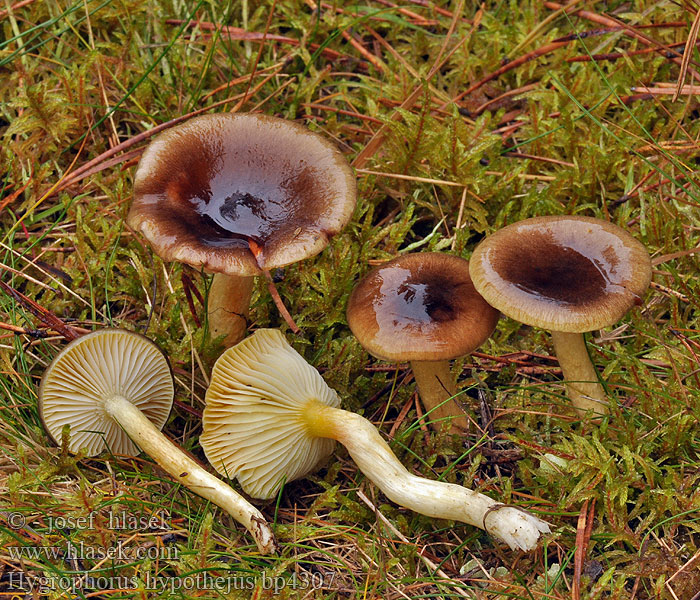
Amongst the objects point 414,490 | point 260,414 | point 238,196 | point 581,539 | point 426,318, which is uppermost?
point 238,196

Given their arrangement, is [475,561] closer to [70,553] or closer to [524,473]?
[524,473]

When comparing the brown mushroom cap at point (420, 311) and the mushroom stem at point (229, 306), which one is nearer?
the brown mushroom cap at point (420, 311)

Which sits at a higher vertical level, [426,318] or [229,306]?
[426,318]

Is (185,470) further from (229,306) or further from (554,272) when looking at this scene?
(554,272)

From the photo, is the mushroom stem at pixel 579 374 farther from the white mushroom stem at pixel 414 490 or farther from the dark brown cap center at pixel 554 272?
the white mushroom stem at pixel 414 490

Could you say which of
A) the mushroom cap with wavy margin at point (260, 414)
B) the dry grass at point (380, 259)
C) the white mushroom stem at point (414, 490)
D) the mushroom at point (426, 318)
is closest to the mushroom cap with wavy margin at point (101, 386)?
the dry grass at point (380, 259)

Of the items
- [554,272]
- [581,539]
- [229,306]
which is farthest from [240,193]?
[581,539]

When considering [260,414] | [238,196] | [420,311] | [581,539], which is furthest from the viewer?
[238,196]
